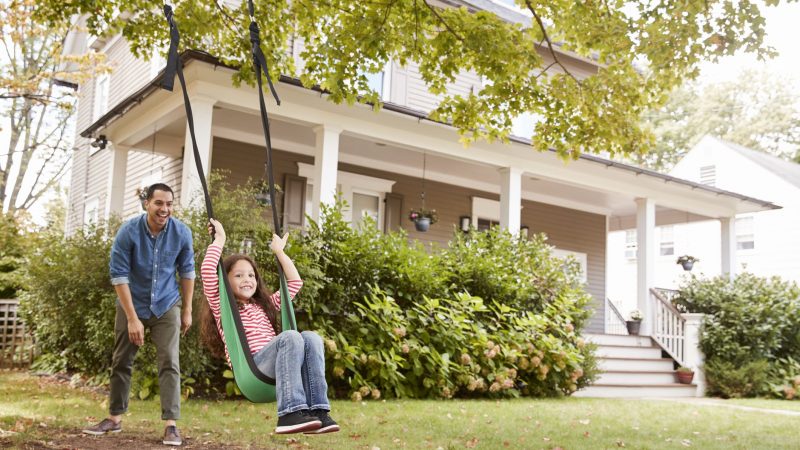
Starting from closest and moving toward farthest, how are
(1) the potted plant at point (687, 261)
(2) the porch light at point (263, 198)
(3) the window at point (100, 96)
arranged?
(2) the porch light at point (263, 198) < (1) the potted plant at point (687, 261) < (3) the window at point (100, 96)

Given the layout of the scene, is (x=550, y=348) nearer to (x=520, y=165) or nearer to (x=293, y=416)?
(x=520, y=165)

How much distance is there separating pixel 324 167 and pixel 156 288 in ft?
17.9

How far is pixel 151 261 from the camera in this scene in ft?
16.2

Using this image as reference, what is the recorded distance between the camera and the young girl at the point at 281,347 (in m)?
3.78

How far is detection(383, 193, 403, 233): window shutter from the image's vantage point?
13.8m

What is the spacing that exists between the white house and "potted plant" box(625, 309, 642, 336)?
0.49 feet

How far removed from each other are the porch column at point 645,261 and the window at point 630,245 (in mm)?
14385

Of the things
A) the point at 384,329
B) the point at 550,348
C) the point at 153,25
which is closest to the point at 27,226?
the point at 153,25

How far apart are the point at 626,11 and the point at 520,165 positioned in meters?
5.40

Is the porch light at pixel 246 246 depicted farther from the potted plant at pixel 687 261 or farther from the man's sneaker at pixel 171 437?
the potted plant at pixel 687 261

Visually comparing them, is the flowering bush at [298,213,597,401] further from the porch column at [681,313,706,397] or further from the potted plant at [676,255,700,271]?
the potted plant at [676,255,700,271]

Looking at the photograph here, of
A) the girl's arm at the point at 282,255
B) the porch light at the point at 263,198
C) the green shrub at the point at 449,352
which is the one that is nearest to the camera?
the girl's arm at the point at 282,255

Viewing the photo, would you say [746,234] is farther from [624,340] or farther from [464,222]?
[464,222]

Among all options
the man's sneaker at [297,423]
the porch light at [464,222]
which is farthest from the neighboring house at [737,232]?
the man's sneaker at [297,423]
